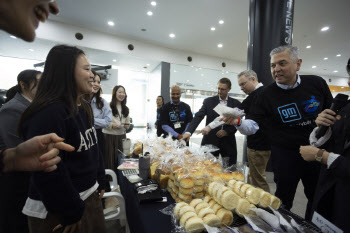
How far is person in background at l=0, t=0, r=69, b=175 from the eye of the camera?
14.9 inches

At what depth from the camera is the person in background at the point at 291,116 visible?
5.10 ft

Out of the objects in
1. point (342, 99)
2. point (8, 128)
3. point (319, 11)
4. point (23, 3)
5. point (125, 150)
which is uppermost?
point (319, 11)

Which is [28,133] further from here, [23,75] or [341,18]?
[341,18]

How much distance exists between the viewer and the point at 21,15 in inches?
15.3

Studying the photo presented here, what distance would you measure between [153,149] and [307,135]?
1.55 meters

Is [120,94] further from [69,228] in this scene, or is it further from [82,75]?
[69,228]

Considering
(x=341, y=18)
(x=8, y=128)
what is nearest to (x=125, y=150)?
(x=8, y=128)

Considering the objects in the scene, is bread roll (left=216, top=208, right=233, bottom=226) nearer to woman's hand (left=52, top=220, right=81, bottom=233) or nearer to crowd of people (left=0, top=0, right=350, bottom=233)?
crowd of people (left=0, top=0, right=350, bottom=233)

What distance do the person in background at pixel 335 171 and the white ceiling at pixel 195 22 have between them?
473cm

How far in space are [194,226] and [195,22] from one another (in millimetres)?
6252

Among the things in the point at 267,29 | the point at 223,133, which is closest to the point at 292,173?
the point at 223,133

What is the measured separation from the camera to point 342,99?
1.07 m

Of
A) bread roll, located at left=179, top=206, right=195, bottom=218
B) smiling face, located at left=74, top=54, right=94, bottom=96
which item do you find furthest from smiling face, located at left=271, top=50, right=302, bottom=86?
smiling face, located at left=74, top=54, right=94, bottom=96

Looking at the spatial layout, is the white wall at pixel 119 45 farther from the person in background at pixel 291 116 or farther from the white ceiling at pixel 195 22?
the person in background at pixel 291 116
